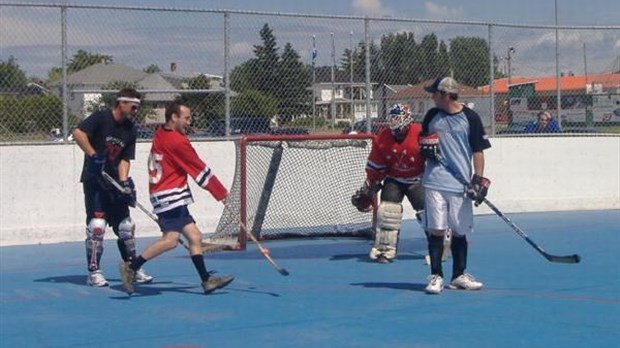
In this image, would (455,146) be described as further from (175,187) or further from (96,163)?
(96,163)

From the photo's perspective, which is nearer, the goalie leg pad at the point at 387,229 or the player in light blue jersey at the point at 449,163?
the player in light blue jersey at the point at 449,163

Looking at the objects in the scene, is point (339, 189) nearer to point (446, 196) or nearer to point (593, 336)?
point (446, 196)

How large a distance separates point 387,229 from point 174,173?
2853 mm

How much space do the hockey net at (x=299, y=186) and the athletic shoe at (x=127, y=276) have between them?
3.30 m

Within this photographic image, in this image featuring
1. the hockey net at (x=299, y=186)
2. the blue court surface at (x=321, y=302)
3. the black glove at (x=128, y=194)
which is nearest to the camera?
the blue court surface at (x=321, y=302)

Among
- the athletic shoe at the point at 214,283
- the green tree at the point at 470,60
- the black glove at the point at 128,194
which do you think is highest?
the green tree at the point at 470,60

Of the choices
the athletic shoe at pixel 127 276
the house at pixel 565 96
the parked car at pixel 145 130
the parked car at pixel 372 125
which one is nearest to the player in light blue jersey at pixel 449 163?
the athletic shoe at pixel 127 276

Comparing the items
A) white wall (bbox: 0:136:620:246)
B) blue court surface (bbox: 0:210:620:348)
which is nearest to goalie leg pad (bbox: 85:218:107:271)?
blue court surface (bbox: 0:210:620:348)

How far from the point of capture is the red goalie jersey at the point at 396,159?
1196 centimetres

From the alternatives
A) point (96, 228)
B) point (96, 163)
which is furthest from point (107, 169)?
point (96, 228)

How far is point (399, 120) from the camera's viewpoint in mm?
11883

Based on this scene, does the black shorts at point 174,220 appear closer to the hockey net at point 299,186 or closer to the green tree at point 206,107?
the hockey net at point 299,186

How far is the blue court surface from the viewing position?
8.29 metres

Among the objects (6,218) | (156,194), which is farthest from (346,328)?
(6,218)
